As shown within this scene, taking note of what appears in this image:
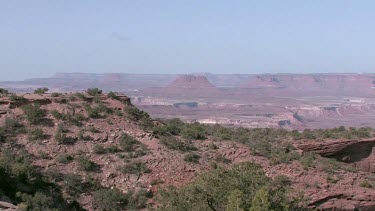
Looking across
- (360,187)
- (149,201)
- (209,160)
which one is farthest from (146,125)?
(360,187)

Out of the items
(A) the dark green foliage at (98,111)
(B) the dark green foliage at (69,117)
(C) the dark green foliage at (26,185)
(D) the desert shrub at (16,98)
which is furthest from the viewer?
(A) the dark green foliage at (98,111)

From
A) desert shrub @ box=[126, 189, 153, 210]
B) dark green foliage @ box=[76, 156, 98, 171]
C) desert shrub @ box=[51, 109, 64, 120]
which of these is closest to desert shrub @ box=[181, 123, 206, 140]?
desert shrub @ box=[126, 189, 153, 210]

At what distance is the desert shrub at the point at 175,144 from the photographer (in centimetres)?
2748

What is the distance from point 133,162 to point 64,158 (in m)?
3.50

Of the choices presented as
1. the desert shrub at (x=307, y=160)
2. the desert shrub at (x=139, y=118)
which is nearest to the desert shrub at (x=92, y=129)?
the desert shrub at (x=139, y=118)

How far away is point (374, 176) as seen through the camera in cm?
2816

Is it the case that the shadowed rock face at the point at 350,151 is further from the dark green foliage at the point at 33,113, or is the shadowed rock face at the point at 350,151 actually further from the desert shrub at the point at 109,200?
the dark green foliage at the point at 33,113

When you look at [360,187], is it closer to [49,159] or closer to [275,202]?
[275,202]

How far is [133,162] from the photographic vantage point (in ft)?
83.4

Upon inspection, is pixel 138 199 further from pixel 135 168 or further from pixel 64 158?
pixel 64 158

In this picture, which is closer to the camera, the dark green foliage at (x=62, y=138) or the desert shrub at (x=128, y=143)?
the dark green foliage at (x=62, y=138)

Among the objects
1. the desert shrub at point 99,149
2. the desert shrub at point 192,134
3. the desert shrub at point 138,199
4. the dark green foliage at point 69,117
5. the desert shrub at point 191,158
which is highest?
the dark green foliage at point 69,117

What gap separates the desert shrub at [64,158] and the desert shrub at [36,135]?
6.31ft

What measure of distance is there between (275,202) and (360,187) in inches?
→ 403
